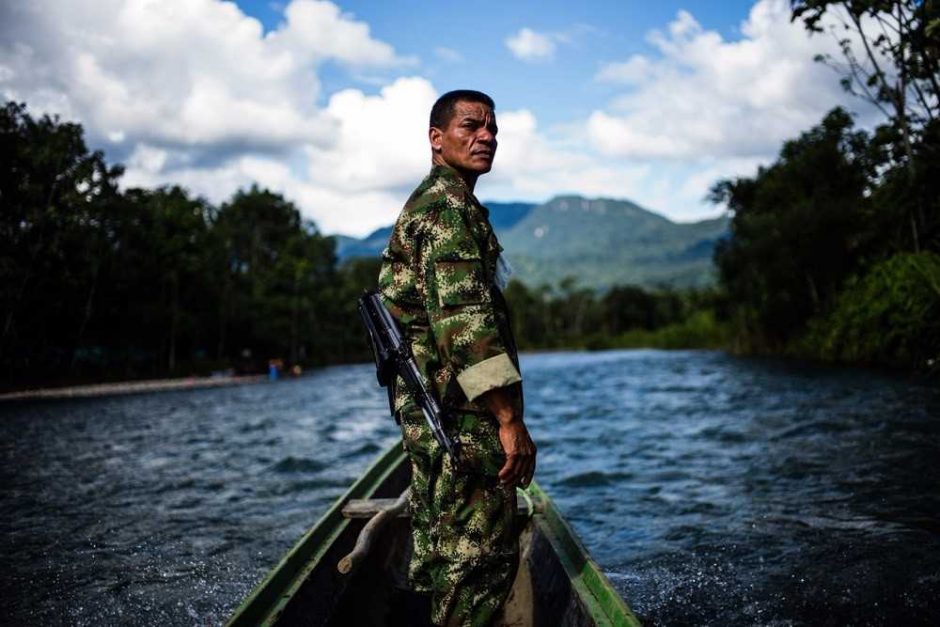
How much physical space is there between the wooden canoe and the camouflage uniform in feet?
2.19

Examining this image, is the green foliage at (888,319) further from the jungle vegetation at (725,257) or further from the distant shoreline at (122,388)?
the distant shoreline at (122,388)

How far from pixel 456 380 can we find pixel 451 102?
116 cm

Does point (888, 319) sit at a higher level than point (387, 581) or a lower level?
higher

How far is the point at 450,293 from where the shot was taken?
2357mm

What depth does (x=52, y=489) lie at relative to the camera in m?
10.2

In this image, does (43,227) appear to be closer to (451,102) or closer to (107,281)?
(107,281)

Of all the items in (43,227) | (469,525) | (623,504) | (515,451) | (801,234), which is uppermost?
(43,227)

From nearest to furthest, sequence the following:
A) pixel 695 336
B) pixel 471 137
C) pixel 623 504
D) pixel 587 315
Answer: pixel 471 137 → pixel 623 504 → pixel 695 336 → pixel 587 315

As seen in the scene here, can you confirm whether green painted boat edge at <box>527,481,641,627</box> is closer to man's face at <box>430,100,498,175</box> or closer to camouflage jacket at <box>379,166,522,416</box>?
camouflage jacket at <box>379,166,522,416</box>

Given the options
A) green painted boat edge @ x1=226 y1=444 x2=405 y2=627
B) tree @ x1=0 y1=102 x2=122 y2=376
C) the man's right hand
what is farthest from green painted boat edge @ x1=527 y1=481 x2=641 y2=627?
tree @ x1=0 y1=102 x2=122 y2=376

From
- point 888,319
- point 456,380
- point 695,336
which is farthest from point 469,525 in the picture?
point 695,336

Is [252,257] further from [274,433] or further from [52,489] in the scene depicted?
[52,489]

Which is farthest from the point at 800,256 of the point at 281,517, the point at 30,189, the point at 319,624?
the point at 30,189

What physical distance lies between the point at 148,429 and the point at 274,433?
4.15m
